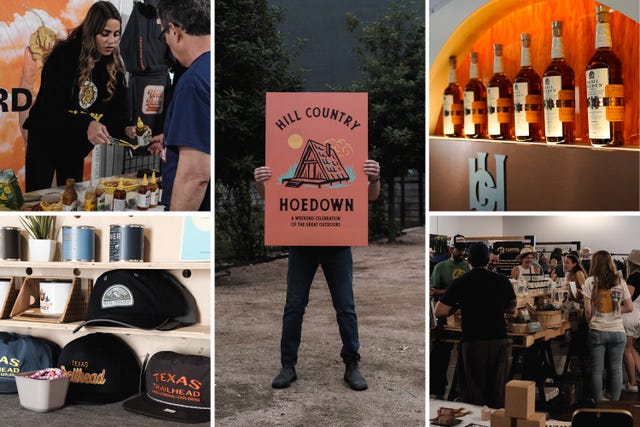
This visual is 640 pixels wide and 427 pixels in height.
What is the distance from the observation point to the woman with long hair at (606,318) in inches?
108

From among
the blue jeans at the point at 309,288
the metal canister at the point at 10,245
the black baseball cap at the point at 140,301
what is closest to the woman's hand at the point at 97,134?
the black baseball cap at the point at 140,301

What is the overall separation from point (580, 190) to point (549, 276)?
395mm

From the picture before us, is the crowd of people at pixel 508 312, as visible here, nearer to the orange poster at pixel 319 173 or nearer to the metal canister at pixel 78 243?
the orange poster at pixel 319 173

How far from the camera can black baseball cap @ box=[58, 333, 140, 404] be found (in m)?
3.29

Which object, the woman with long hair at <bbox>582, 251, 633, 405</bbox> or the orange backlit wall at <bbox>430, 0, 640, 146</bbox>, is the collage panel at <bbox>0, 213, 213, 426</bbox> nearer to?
the orange backlit wall at <bbox>430, 0, 640, 146</bbox>

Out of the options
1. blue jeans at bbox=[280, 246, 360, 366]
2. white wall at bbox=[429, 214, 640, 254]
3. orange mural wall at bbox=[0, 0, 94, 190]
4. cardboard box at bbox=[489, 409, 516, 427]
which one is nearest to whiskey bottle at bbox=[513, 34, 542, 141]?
white wall at bbox=[429, 214, 640, 254]

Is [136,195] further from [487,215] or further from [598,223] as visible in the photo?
[598,223]

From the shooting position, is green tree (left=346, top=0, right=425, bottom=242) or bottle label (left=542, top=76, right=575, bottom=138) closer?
bottle label (left=542, top=76, right=575, bottom=138)

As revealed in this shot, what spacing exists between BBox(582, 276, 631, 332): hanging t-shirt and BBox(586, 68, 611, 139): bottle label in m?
0.62

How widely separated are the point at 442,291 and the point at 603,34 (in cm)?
114

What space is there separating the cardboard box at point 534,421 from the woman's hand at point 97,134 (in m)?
2.09

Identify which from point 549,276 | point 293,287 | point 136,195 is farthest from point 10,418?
point 549,276

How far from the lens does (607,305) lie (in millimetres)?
2764

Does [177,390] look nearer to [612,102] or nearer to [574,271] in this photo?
[574,271]
